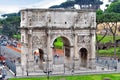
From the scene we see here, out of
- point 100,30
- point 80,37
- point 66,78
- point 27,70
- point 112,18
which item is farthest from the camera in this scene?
point 100,30

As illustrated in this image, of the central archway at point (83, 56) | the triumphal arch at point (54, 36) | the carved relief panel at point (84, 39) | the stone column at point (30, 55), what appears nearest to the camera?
the stone column at point (30, 55)

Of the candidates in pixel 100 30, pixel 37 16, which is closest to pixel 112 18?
pixel 37 16

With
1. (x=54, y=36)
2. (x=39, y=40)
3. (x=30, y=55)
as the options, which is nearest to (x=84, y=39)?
(x=54, y=36)

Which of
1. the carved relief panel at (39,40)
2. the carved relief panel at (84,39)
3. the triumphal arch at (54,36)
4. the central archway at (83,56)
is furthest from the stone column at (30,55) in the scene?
the central archway at (83,56)

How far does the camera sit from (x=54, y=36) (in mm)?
52312

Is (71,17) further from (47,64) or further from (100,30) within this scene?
(100,30)

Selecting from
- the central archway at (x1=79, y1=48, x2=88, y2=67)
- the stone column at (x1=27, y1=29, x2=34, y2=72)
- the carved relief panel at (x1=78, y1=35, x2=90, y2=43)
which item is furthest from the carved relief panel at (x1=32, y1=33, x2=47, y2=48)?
the central archway at (x1=79, y1=48, x2=88, y2=67)

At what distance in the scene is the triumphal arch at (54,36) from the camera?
168 ft

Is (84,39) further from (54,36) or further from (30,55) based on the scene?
(30,55)

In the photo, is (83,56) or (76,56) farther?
(83,56)

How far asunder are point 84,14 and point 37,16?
790 centimetres

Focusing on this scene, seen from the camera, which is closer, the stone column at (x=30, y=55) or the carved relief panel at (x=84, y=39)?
the stone column at (x=30, y=55)

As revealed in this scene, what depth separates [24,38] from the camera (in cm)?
5153

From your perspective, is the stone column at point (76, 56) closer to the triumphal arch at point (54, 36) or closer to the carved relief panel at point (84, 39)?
the triumphal arch at point (54, 36)
